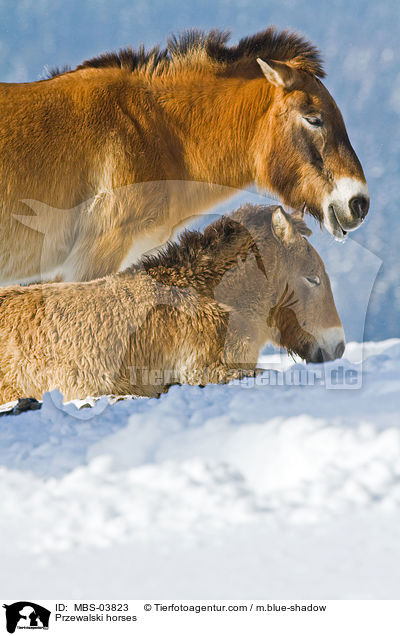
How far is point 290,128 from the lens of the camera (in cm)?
117

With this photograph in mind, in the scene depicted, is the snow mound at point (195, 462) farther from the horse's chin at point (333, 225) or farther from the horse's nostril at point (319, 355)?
the horse's chin at point (333, 225)

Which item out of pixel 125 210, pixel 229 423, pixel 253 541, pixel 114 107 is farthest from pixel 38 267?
pixel 253 541

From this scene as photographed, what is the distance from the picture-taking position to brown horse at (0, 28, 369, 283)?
1157 millimetres

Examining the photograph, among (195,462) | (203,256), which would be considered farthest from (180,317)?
(195,462)

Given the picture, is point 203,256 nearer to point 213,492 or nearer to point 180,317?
point 180,317

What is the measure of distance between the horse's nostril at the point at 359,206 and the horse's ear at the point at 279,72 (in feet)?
0.66

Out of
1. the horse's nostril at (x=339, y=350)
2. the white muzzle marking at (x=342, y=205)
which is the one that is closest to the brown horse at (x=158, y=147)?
the white muzzle marking at (x=342, y=205)

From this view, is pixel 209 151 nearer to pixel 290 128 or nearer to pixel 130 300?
pixel 290 128

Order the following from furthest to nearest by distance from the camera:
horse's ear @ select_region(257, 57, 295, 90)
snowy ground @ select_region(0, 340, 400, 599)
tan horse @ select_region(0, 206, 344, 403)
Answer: horse's ear @ select_region(257, 57, 295, 90), tan horse @ select_region(0, 206, 344, 403), snowy ground @ select_region(0, 340, 400, 599)

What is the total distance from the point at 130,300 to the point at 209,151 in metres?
0.30

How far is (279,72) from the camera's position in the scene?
1157 millimetres
